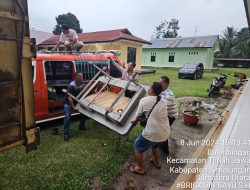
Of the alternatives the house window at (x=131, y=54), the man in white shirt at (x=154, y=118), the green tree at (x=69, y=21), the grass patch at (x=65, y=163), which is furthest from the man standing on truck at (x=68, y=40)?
the green tree at (x=69, y=21)

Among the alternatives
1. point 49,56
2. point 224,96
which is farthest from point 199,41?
point 49,56

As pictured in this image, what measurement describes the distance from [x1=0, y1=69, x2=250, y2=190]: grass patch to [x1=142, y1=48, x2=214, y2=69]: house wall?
89.5 feet

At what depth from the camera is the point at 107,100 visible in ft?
16.5

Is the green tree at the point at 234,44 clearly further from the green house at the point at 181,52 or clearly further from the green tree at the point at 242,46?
the green house at the point at 181,52

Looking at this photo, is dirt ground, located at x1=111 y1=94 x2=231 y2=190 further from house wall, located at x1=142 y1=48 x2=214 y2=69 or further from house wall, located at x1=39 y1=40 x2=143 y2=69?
house wall, located at x1=142 y1=48 x2=214 y2=69

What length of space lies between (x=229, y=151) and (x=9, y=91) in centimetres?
424

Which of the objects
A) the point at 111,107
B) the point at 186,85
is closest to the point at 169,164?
the point at 111,107

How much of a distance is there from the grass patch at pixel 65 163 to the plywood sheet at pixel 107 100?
96 cm

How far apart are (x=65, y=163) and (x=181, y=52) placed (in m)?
29.9

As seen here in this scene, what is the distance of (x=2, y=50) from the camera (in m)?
2.16

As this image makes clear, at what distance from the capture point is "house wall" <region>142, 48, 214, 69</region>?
29.8 m

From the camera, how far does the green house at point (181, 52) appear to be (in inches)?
1168

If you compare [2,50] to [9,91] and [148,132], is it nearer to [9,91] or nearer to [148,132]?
[9,91]

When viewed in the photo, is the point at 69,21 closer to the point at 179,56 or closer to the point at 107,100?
the point at 179,56
